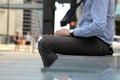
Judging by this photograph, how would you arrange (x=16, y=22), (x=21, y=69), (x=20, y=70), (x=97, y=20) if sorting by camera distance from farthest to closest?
1. (x=16, y=22)
2. (x=21, y=69)
3. (x=20, y=70)
4. (x=97, y=20)

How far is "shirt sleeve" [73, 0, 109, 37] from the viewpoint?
3.92 meters

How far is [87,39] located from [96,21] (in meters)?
0.20

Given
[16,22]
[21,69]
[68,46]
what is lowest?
[21,69]

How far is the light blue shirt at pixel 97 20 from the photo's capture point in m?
3.93

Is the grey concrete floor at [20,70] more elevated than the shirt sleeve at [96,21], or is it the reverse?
the shirt sleeve at [96,21]

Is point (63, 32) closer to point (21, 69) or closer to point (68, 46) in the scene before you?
point (68, 46)

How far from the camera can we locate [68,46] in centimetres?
401

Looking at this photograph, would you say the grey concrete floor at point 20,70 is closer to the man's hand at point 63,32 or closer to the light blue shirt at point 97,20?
the man's hand at point 63,32

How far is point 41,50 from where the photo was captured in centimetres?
402

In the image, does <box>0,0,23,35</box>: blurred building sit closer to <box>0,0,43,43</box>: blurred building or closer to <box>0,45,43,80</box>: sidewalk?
<box>0,0,43,43</box>: blurred building

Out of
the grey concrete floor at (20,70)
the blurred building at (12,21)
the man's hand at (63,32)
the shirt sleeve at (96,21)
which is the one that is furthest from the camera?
the blurred building at (12,21)

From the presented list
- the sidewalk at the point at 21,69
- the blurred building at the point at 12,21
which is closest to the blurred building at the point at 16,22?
the blurred building at the point at 12,21

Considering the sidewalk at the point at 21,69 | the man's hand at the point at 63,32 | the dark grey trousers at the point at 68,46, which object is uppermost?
the man's hand at the point at 63,32

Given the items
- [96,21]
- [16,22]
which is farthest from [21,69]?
[16,22]
